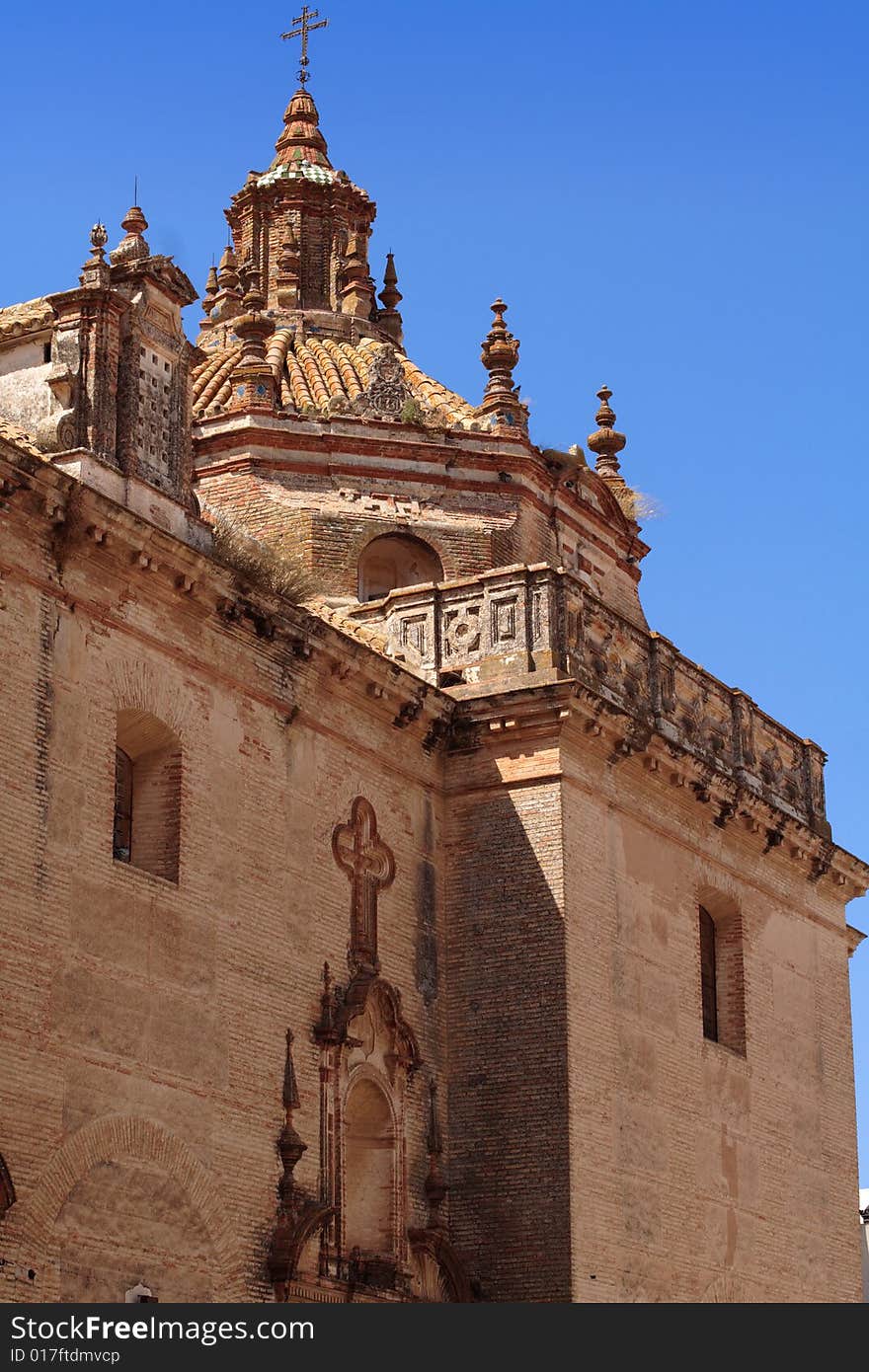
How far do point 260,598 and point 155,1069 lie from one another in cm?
386

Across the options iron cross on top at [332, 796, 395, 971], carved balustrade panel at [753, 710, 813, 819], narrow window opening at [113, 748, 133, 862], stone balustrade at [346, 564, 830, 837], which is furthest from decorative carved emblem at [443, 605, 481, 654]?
narrow window opening at [113, 748, 133, 862]

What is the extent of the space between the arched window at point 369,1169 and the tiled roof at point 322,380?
855 cm

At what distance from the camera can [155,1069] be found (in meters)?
17.3

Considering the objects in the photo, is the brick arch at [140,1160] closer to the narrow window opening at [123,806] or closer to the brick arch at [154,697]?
the narrow window opening at [123,806]

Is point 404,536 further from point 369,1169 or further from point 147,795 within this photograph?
point 147,795

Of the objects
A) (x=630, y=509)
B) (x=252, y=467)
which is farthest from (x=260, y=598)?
(x=630, y=509)

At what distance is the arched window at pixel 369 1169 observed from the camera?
65.3 ft

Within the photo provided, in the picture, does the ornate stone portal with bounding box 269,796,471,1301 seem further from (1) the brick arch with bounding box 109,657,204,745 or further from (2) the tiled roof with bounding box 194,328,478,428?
(2) the tiled roof with bounding box 194,328,478,428

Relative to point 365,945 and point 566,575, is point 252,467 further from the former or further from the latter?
point 365,945

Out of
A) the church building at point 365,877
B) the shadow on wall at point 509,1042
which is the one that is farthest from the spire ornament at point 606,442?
the shadow on wall at point 509,1042

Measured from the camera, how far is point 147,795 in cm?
1847

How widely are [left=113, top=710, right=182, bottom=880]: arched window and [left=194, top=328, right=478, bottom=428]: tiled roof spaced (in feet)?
27.5

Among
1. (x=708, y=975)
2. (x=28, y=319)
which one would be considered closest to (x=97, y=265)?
(x=28, y=319)

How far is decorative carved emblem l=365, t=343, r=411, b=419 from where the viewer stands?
26.4 m
